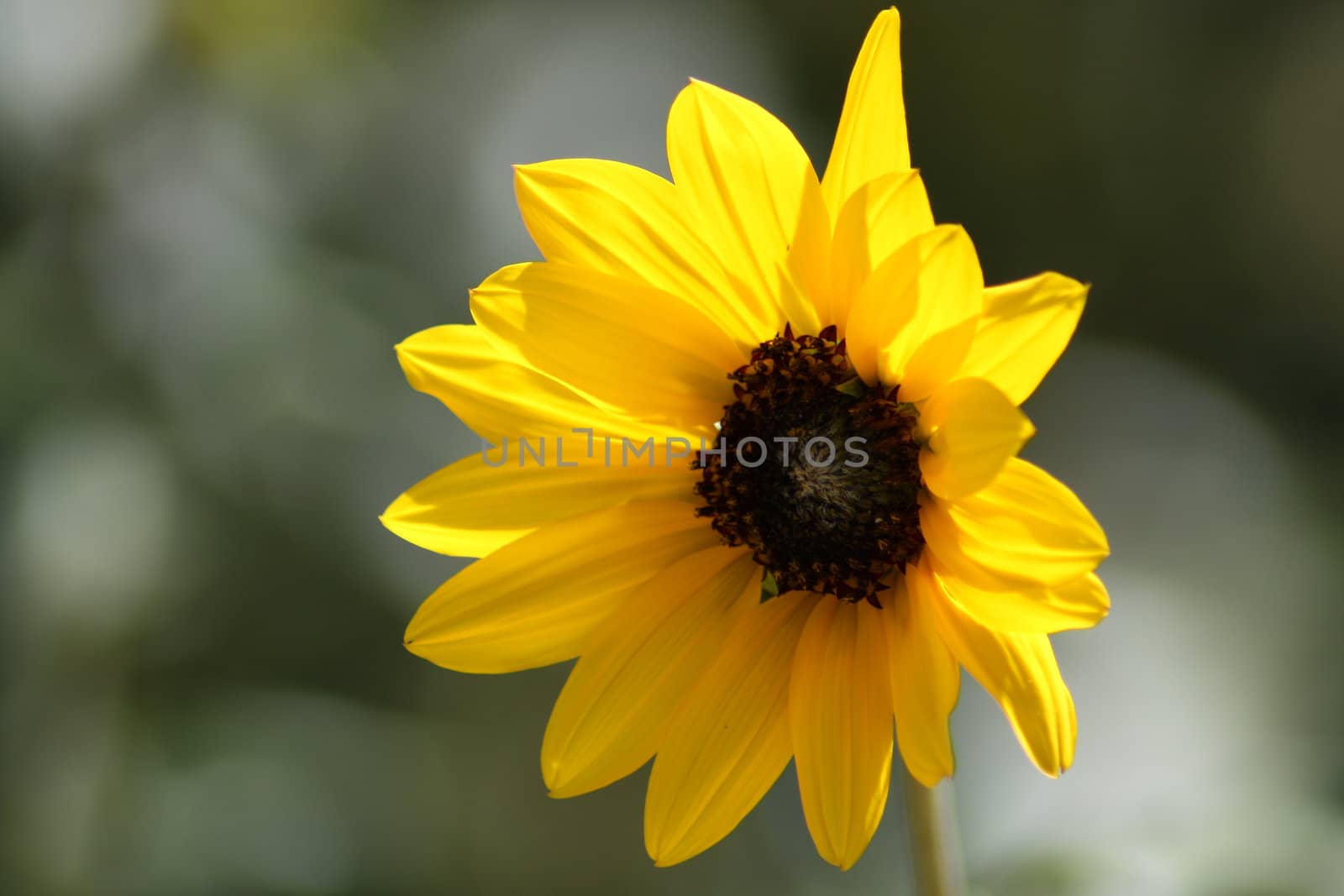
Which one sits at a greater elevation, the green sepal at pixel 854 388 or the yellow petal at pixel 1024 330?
the green sepal at pixel 854 388

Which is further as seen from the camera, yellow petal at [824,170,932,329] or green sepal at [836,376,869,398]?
green sepal at [836,376,869,398]

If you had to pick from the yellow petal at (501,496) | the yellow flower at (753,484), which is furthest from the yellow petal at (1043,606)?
the yellow petal at (501,496)

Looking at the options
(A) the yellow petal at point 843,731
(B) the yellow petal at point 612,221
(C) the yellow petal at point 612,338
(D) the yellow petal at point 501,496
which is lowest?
(A) the yellow petal at point 843,731

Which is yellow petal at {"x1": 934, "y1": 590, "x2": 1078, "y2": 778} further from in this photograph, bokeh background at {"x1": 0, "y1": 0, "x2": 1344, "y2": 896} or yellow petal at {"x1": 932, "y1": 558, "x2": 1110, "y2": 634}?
bokeh background at {"x1": 0, "y1": 0, "x2": 1344, "y2": 896}

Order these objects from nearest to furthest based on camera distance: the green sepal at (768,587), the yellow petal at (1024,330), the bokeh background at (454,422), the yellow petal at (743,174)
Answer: the yellow petal at (1024,330) → the yellow petal at (743,174) → the green sepal at (768,587) → the bokeh background at (454,422)

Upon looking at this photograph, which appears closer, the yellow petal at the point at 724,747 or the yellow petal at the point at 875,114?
the yellow petal at the point at 875,114

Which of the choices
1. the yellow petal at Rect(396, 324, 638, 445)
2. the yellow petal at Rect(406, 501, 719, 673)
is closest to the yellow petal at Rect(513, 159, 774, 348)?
the yellow petal at Rect(396, 324, 638, 445)

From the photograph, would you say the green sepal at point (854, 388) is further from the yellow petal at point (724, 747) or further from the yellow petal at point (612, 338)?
the yellow petal at point (724, 747)
